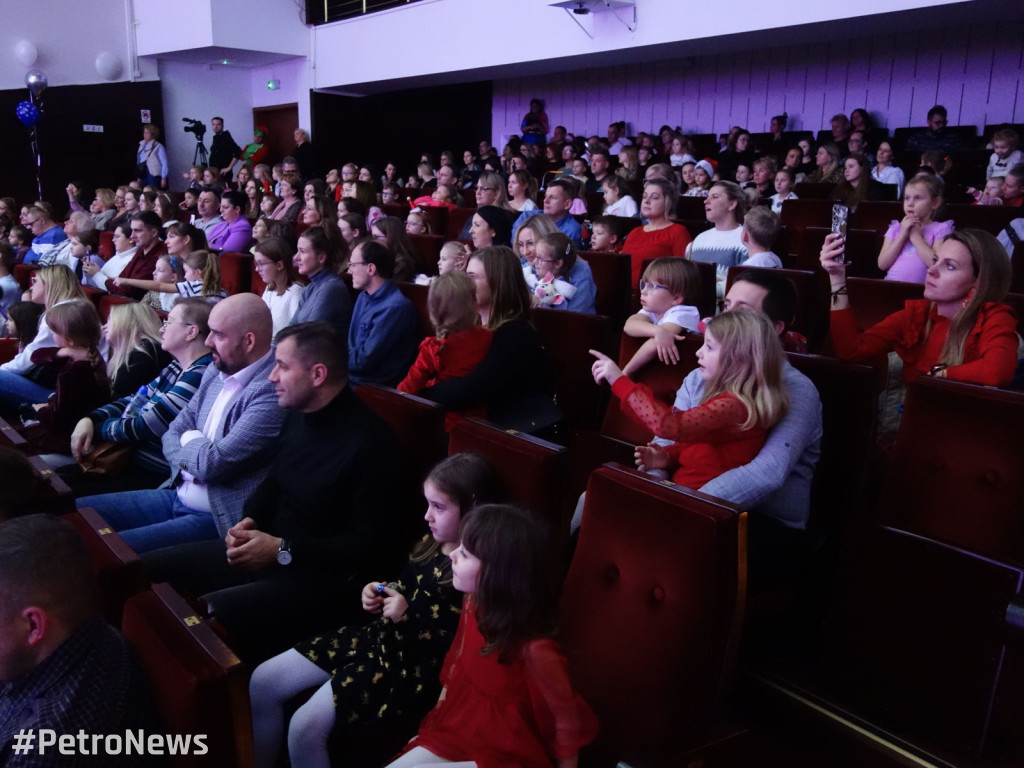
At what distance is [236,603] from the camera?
5.05 feet

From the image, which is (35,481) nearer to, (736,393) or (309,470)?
(309,470)

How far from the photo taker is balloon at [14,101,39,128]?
898cm

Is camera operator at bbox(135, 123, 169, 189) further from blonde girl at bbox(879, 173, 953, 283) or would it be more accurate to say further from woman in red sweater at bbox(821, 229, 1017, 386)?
woman in red sweater at bbox(821, 229, 1017, 386)

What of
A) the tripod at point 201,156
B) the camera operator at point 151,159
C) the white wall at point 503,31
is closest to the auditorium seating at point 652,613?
the white wall at point 503,31

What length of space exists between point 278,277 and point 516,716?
99.4 inches

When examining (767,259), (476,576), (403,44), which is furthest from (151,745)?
(403,44)

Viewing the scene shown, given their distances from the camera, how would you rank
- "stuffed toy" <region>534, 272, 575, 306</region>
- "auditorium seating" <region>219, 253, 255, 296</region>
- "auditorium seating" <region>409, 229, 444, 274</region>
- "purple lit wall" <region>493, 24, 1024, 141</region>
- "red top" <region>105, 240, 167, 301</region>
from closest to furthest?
"stuffed toy" <region>534, 272, 575, 306</region>, "auditorium seating" <region>409, 229, 444, 274</region>, "auditorium seating" <region>219, 253, 255, 296</region>, "red top" <region>105, 240, 167, 301</region>, "purple lit wall" <region>493, 24, 1024, 141</region>

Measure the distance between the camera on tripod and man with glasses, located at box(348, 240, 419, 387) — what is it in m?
8.25

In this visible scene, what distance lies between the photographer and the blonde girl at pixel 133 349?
103 inches

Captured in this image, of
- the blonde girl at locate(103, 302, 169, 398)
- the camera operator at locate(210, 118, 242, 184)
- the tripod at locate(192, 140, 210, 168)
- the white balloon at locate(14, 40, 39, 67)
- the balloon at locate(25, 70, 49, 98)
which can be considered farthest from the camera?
the tripod at locate(192, 140, 210, 168)

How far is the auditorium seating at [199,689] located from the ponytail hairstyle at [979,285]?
1.91 meters

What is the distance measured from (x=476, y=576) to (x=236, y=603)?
0.56 metres

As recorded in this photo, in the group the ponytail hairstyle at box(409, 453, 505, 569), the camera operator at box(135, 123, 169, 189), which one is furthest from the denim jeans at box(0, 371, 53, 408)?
the camera operator at box(135, 123, 169, 189)

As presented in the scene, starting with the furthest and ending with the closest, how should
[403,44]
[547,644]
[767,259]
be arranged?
[403,44] < [767,259] < [547,644]
